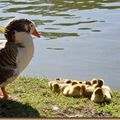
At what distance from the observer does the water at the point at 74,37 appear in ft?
34.8

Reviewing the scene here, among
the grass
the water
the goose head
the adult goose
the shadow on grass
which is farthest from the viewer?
the water

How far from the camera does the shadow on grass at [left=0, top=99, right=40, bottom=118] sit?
21.6 feet

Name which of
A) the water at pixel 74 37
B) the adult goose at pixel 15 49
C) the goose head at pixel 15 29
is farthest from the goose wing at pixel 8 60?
the water at pixel 74 37

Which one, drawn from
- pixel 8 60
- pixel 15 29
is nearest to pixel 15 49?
pixel 8 60

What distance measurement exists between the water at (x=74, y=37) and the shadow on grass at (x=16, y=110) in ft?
10.4

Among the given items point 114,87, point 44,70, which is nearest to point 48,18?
point 44,70

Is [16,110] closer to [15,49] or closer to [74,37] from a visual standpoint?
[15,49]

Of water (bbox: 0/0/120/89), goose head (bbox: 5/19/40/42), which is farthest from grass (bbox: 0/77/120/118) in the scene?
water (bbox: 0/0/120/89)

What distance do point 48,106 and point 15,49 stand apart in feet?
3.11

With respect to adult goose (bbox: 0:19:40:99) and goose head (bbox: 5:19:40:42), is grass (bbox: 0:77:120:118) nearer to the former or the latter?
adult goose (bbox: 0:19:40:99)

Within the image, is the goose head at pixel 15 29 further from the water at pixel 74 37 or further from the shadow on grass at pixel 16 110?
the water at pixel 74 37

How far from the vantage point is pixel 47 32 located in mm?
13930

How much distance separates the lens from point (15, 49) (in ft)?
22.6

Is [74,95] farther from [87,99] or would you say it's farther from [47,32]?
[47,32]
